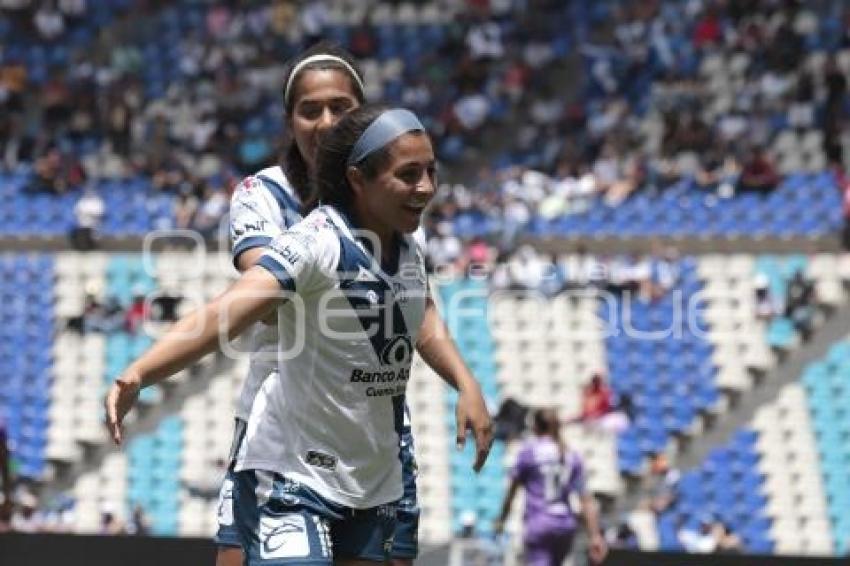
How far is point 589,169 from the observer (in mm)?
20234

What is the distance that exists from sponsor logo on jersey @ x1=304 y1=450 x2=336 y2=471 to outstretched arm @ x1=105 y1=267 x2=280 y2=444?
482mm

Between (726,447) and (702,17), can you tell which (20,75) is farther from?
(726,447)

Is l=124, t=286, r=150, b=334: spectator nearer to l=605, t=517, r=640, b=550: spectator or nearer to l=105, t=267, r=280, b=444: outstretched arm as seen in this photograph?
l=605, t=517, r=640, b=550: spectator

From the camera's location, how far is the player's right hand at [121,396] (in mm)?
3754

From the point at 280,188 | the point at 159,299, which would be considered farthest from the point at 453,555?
the point at 159,299

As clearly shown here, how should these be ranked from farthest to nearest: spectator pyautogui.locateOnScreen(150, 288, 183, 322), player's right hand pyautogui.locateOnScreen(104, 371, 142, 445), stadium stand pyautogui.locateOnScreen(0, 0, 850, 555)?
spectator pyautogui.locateOnScreen(150, 288, 183, 322)
stadium stand pyautogui.locateOnScreen(0, 0, 850, 555)
player's right hand pyautogui.locateOnScreen(104, 371, 142, 445)

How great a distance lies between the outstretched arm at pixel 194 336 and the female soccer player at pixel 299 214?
0.64m

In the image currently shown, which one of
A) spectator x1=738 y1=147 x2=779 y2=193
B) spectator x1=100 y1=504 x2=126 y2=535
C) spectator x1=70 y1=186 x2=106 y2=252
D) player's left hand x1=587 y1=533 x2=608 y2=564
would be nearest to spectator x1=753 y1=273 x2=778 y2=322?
spectator x1=738 y1=147 x2=779 y2=193

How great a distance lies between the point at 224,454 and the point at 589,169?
19.1 feet

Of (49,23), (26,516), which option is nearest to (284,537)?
(26,516)

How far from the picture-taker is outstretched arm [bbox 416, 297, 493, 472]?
4672 millimetres

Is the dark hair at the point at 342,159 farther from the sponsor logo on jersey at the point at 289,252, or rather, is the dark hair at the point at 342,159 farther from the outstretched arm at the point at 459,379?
the outstretched arm at the point at 459,379

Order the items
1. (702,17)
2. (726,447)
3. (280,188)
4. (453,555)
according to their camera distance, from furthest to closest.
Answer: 1. (702,17)
2. (726,447)
3. (453,555)
4. (280,188)

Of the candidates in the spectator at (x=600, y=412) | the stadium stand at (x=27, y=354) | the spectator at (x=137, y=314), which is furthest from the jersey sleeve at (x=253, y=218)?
the spectator at (x=137, y=314)
